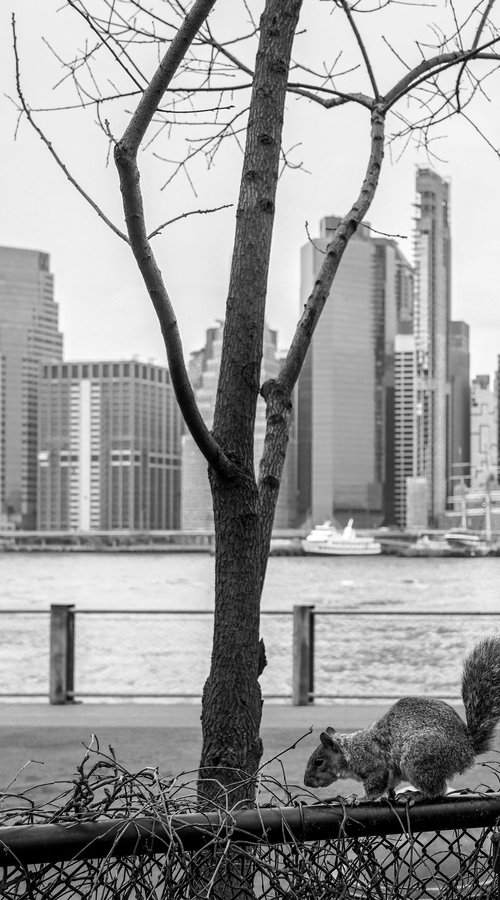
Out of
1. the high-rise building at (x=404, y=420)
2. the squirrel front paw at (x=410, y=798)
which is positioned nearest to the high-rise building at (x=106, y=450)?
the high-rise building at (x=404, y=420)

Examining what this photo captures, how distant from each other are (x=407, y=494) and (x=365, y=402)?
12934 millimetres

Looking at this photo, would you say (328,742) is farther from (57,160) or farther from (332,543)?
(332,543)

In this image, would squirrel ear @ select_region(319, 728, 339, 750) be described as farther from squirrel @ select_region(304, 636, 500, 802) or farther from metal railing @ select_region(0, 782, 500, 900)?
metal railing @ select_region(0, 782, 500, 900)

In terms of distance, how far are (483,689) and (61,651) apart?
289 inches

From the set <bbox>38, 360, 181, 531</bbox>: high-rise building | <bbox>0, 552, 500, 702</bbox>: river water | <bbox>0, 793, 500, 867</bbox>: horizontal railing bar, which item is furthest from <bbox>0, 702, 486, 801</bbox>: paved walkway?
<bbox>38, 360, 181, 531</bbox>: high-rise building

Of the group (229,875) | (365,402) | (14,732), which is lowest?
(14,732)

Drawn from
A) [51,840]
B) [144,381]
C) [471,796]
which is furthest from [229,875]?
[144,381]

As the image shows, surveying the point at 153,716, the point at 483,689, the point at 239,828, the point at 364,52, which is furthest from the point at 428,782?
the point at 153,716

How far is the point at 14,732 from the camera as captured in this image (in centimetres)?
808

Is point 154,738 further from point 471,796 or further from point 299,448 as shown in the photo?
point 299,448

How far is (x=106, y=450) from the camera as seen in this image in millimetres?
132750

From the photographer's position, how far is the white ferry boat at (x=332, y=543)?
412 feet

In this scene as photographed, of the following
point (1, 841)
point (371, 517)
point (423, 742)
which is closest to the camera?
point (1, 841)

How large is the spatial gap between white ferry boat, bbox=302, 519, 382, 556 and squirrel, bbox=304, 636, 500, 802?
12097 centimetres
